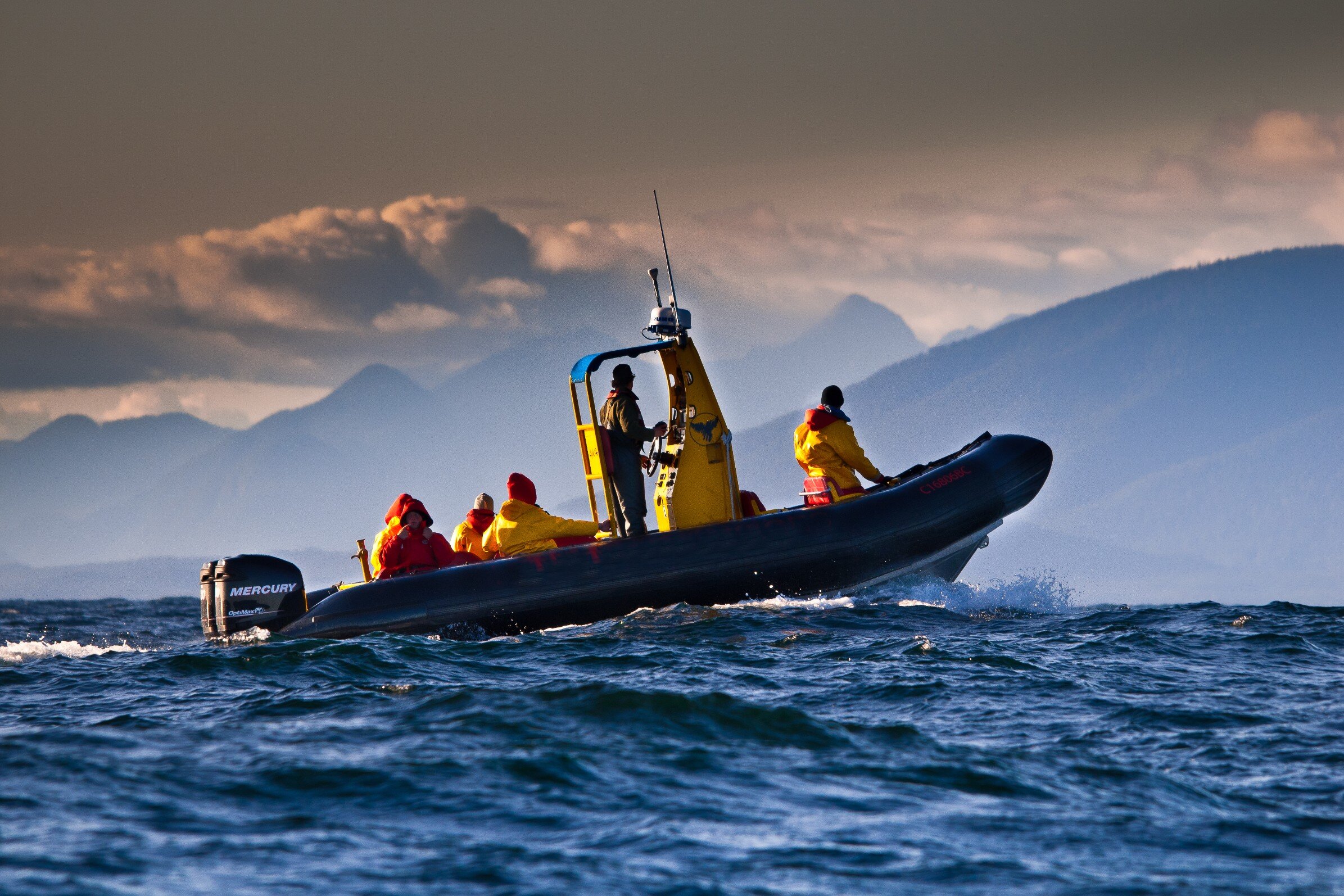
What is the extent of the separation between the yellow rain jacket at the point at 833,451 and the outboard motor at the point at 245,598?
4.59 metres

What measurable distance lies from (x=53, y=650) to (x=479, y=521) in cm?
383

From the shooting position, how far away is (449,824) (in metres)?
5.23

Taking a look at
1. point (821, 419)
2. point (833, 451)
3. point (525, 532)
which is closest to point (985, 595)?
point (833, 451)

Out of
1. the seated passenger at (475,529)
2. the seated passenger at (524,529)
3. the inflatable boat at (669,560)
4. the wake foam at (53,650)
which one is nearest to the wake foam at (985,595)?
the inflatable boat at (669,560)

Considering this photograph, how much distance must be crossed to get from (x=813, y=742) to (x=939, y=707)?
1049 millimetres

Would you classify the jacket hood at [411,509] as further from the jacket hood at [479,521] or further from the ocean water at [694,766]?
the ocean water at [694,766]

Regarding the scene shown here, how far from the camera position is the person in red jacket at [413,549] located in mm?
11008

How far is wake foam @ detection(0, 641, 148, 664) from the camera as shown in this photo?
10.6 metres

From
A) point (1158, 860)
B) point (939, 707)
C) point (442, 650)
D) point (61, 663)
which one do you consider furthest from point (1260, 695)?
point (61, 663)

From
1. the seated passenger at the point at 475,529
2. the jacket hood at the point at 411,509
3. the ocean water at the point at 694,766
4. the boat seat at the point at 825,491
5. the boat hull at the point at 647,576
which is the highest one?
the jacket hood at the point at 411,509

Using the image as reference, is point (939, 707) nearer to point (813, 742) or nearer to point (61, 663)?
point (813, 742)

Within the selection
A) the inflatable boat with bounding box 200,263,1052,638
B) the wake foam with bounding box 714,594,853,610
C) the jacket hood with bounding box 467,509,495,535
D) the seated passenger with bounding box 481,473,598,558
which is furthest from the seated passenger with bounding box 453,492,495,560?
the wake foam with bounding box 714,594,853,610

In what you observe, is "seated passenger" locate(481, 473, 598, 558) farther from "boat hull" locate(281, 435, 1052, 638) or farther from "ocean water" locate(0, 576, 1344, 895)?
"ocean water" locate(0, 576, 1344, 895)

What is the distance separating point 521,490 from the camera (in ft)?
37.1
